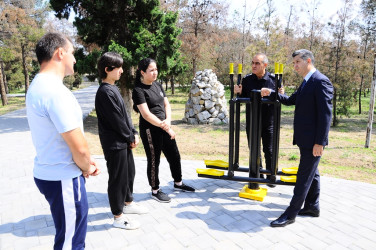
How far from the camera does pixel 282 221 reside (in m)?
3.05

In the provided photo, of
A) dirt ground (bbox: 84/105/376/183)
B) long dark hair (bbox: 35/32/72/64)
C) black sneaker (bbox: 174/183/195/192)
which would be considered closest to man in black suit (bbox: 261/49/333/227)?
black sneaker (bbox: 174/183/195/192)

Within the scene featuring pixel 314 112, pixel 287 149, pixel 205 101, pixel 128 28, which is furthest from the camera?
pixel 205 101

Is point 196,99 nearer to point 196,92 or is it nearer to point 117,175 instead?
point 196,92

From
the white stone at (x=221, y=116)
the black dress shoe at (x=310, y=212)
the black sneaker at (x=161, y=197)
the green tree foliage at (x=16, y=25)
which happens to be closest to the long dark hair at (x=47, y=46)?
the black sneaker at (x=161, y=197)

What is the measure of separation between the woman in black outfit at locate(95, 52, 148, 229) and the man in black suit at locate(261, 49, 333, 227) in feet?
5.80

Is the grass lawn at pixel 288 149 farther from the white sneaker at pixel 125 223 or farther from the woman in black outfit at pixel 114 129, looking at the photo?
the woman in black outfit at pixel 114 129

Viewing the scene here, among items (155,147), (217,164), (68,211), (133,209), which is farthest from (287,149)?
(68,211)

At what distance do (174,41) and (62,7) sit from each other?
4.48 meters

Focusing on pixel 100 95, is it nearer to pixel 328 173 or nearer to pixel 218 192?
pixel 218 192

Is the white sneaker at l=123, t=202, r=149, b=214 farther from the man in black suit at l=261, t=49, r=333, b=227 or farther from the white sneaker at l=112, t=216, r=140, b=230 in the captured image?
the man in black suit at l=261, t=49, r=333, b=227

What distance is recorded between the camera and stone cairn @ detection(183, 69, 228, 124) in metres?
11.8

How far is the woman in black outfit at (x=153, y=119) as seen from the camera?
3.35 metres

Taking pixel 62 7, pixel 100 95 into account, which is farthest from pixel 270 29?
pixel 100 95

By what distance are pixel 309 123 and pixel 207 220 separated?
1.62 metres
